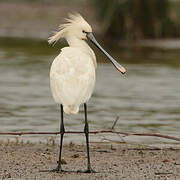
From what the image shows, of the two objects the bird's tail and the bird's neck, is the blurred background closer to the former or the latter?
the bird's neck

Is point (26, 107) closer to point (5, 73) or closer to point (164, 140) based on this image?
point (164, 140)

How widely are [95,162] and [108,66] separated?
1075cm

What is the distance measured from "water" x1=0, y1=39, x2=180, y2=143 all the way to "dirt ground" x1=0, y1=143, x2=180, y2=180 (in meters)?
0.96

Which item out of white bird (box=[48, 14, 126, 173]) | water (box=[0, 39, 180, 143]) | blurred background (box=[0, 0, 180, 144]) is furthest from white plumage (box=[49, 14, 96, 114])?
water (box=[0, 39, 180, 143])

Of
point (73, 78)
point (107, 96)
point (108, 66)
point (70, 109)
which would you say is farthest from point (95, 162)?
point (108, 66)

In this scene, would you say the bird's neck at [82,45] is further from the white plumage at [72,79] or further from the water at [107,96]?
the water at [107,96]

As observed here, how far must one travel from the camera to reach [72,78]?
6.90 meters

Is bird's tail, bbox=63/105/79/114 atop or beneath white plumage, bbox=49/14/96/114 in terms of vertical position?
beneath

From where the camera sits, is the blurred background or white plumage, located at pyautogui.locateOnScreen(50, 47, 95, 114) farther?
the blurred background

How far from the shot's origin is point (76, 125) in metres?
10.3

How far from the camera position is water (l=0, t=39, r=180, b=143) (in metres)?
10.4

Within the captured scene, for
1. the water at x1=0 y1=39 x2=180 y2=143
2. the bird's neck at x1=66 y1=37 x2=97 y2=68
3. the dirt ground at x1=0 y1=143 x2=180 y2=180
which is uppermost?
the water at x1=0 y1=39 x2=180 y2=143

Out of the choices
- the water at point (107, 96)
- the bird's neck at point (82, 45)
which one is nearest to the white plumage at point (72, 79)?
the bird's neck at point (82, 45)

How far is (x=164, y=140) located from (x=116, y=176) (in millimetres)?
2678
